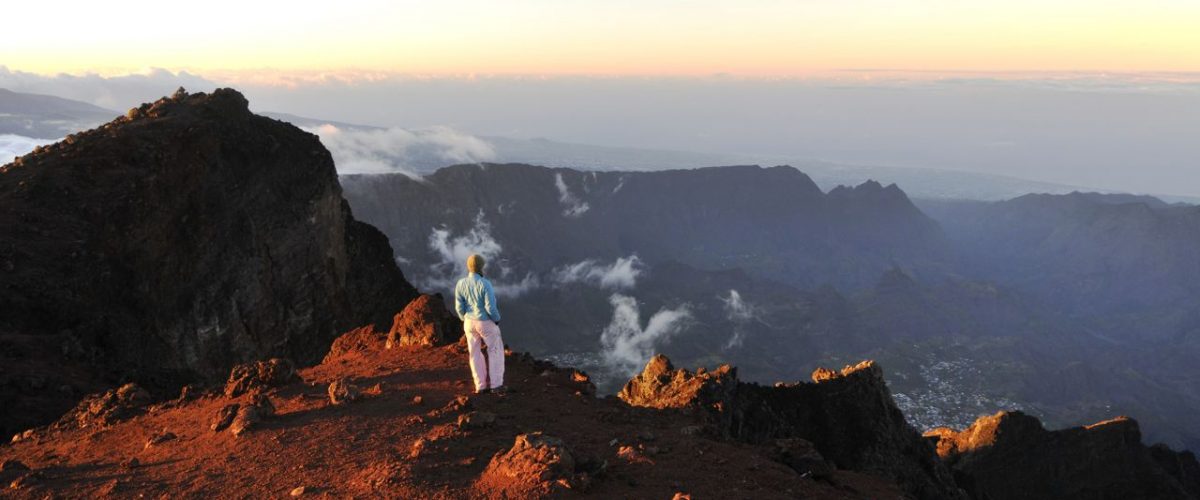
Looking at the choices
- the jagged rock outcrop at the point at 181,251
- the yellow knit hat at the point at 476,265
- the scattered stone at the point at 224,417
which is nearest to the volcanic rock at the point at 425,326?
the yellow knit hat at the point at 476,265

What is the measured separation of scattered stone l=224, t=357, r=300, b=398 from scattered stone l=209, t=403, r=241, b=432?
1458 millimetres

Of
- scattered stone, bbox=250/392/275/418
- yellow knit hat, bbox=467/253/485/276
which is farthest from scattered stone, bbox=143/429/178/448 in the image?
yellow knit hat, bbox=467/253/485/276

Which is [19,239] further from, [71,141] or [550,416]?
[550,416]

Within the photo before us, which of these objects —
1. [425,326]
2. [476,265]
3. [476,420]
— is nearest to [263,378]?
[425,326]

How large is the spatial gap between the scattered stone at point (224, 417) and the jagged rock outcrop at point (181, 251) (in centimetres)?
698

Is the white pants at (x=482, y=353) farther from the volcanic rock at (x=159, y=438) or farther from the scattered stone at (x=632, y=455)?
the volcanic rock at (x=159, y=438)

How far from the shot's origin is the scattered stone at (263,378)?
1404 cm

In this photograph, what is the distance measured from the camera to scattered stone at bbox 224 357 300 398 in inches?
553

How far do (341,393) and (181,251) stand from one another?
23315mm

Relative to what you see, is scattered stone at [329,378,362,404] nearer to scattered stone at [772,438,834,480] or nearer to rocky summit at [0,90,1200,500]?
rocky summit at [0,90,1200,500]

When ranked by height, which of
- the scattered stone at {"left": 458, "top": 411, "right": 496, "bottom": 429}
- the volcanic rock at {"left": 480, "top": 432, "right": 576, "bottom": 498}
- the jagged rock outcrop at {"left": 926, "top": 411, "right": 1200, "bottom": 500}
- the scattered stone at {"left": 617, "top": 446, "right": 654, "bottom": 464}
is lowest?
the jagged rock outcrop at {"left": 926, "top": 411, "right": 1200, "bottom": 500}

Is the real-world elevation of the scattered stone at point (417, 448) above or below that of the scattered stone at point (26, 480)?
above

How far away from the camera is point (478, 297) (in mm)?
13492

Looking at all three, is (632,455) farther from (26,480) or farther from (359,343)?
(359,343)
